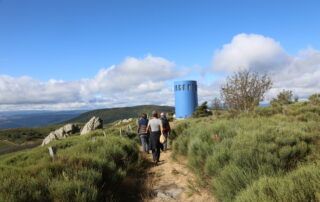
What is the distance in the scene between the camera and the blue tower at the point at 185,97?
4041cm

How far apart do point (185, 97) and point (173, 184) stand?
31712 mm

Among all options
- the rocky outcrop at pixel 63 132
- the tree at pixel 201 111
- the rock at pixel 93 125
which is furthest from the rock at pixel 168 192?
the rocky outcrop at pixel 63 132

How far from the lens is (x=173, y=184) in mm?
9453

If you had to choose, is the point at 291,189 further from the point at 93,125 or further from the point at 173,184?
the point at 93,125

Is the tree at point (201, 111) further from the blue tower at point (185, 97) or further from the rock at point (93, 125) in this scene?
the rock at point (93, 125)

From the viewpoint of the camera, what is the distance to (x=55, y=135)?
46156mm

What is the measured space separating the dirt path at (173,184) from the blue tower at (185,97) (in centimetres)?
2777

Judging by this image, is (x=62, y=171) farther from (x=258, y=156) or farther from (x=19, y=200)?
(x=258, y=156)

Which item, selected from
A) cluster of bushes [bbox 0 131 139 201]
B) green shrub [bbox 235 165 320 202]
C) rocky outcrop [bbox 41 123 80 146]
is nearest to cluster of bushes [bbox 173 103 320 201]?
green shrub [bbox 235 165 320 202]

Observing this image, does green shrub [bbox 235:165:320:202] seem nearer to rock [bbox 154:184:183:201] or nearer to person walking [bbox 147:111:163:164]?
rock [bbox 154:184:183:201]

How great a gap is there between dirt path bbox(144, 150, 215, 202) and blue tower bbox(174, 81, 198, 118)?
27770 mm

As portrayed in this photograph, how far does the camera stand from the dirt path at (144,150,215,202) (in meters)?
7.92

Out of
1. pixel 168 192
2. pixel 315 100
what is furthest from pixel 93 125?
pixel 168 192

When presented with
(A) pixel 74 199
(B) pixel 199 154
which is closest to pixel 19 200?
(A) pixel 74 199
